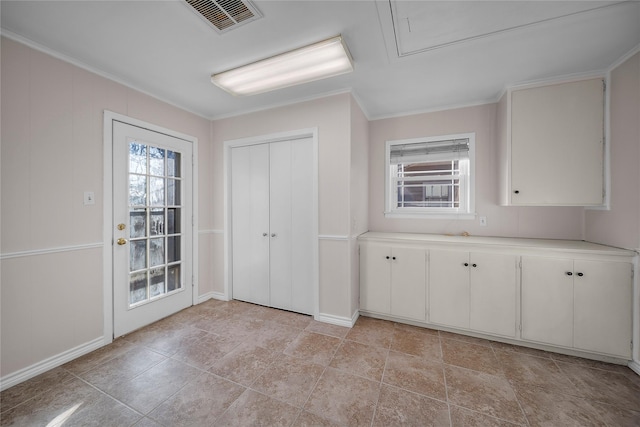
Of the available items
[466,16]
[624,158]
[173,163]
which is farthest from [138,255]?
[624,158]

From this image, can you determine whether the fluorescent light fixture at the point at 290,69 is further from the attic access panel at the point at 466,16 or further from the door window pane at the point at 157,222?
the door window pane at the point at 157,222

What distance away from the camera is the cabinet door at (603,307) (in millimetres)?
1953

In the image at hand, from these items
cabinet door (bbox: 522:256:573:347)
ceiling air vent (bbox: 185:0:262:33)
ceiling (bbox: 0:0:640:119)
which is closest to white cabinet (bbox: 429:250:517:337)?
cabinet door (bbox: 522:256:573:347)

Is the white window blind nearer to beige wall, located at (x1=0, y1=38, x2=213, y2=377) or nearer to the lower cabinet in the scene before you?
the lower cabinet

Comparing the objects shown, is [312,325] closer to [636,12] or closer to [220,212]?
[220,212]

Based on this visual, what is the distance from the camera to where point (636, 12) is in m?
1.56

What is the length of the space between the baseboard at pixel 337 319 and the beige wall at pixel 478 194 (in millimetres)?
1277

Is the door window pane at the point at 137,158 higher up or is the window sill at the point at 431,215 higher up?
the door window pane at the point at 137,158

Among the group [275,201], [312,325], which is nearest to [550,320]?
[312,325]

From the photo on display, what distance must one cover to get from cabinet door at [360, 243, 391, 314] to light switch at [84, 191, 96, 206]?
2.71 meters

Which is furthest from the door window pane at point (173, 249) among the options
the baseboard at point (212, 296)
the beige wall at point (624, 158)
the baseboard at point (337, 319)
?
the beige wall at point (624, 158)

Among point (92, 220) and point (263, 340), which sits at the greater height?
point (92, 220)

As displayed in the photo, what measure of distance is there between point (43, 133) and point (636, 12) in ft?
14.2

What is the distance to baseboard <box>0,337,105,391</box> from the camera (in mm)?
1737
